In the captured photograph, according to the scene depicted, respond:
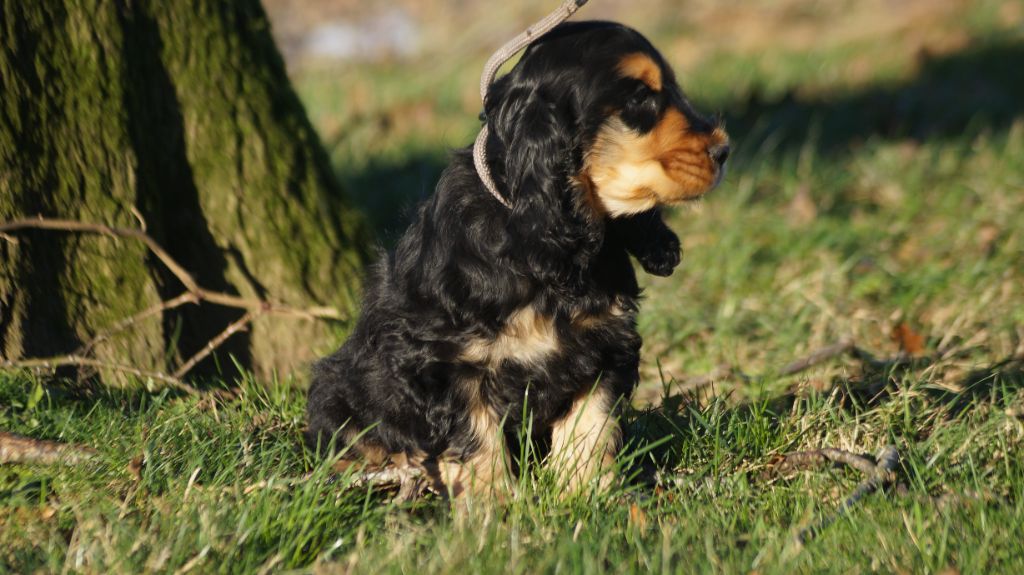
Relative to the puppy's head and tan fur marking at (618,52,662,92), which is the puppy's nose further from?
tan fur marking at (618,52,662,92)

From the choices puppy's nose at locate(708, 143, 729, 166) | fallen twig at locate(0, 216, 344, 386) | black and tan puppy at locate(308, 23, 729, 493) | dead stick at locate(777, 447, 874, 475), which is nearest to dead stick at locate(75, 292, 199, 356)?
fallen twig at locate(0, 216, 344, 386)

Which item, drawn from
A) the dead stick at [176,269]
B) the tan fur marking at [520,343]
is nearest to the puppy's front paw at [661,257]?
the tan fur marking at [520,343]

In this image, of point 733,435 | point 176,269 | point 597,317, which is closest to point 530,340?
point 597,317

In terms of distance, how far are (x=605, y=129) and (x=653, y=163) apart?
0.15 meters

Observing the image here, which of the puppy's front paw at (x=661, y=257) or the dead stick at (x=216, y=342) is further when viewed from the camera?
the dead stick at (x=216, y=342)

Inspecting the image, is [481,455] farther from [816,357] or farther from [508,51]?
[816,357]

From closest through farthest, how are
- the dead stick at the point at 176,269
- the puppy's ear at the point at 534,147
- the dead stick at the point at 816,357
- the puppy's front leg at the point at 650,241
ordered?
the puppy's ear at the point at 534,147 < the puppy's front leg at the point at 650,241 < the dead stick at the point at 176,269 < the dead stick at the point at 816,357

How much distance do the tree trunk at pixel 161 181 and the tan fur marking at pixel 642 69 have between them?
182 cm

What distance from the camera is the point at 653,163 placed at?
111 inches

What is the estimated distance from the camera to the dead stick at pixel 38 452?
2895mm

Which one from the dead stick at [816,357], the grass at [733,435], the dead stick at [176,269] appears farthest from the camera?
the dead stick at [816,357]

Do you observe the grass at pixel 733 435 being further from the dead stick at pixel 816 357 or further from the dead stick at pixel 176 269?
the dead stick at pixel 176 269

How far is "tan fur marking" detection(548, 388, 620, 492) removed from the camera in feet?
9.59

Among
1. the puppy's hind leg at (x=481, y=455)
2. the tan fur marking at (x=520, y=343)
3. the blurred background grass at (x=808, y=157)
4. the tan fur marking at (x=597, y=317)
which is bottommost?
the blurred background grass at (x=808, y=157)
